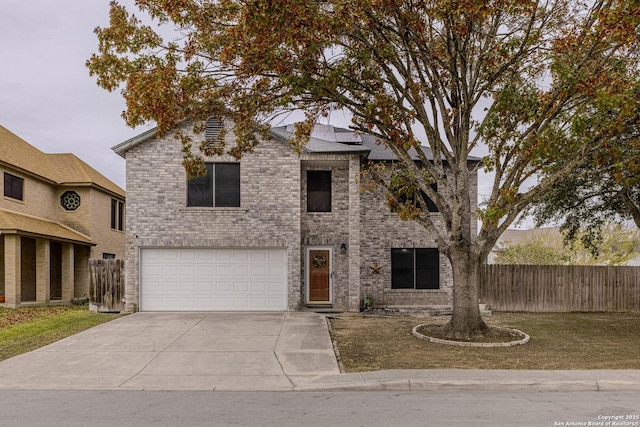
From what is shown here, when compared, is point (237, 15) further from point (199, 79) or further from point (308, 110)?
point (308, 110)

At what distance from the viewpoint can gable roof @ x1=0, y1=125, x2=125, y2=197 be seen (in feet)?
63.8

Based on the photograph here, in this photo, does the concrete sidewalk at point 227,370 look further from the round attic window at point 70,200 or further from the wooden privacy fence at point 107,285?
the round attic window at point 70,200

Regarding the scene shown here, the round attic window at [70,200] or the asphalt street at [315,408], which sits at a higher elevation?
the round attic window at [70,200]

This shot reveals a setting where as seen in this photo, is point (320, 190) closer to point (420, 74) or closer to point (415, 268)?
point (415, 268)

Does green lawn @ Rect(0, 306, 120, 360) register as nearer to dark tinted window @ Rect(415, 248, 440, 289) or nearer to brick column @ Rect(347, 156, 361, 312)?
brick column @ Rect(347, 156, 361, 312)

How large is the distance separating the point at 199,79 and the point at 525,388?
8438mm

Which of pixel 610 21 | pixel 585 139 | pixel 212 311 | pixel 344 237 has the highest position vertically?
pixel 610 21

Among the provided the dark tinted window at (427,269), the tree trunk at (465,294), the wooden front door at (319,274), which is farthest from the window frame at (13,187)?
the tree trunk at (465,294)

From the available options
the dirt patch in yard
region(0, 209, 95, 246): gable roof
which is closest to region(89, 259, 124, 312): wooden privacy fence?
region(0, 209, 95, 246): gable roof

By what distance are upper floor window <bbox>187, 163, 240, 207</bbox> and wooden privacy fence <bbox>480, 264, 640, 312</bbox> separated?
29.5 ft

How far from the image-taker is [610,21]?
27.6ft

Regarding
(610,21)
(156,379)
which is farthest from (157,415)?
(610,21)

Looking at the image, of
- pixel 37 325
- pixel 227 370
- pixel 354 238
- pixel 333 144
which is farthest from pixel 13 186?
pixel 227 370

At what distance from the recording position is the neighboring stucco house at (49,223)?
Result: 1791 cm
